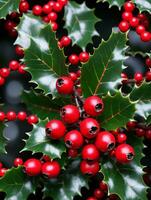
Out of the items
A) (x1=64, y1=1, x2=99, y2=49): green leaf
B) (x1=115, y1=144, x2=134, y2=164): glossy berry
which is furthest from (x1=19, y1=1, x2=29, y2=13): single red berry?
(x1=115, y1=144, x2=134, y2=164): glossy berry

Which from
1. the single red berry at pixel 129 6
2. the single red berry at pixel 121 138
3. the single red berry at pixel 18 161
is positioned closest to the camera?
the single red berry at pixel 121 138

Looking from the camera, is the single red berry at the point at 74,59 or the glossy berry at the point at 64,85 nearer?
the glossy berry at the point at 64,85

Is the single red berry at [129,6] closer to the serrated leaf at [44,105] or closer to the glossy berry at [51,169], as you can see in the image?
the serrated leaf at [44,105]

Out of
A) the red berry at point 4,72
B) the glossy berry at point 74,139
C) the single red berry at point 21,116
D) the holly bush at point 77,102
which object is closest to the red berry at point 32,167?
the holly bush at point 77,102

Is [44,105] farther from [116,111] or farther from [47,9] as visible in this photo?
[47,9]

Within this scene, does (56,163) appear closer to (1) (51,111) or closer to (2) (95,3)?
(1) (51,111)

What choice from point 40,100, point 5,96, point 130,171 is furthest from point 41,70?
point 130,171

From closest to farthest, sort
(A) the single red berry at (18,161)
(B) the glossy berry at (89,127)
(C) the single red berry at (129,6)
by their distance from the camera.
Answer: (B) the glossy berry at (89,127) → (A) the single red berry at (18,161) → (C) the single red berry at (129,6)
